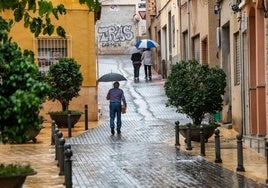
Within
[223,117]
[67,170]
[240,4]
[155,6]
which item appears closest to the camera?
[67,170]

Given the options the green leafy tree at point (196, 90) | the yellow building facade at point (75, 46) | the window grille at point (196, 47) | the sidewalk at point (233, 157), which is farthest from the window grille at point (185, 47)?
the green leafy tree at point (196, 90)

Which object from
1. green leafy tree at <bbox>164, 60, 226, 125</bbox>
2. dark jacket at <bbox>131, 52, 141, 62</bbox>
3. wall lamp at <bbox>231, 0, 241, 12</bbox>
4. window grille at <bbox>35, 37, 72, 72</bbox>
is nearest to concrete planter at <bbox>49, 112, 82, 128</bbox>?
window grille at <bbox>35, 37, 72, 72</bbox>

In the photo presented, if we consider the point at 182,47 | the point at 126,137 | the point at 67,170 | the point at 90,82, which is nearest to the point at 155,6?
the point at 182,47

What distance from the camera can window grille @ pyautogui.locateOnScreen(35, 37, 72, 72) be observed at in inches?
1141

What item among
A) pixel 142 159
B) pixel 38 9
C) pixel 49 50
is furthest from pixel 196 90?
pixel 38 9

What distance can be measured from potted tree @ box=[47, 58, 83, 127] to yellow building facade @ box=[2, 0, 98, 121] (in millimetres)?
2608

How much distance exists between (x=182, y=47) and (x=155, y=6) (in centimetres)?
1409

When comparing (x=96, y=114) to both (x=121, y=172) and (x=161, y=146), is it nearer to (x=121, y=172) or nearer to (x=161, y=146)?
(x=161, y=146)

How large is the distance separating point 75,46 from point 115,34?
3058 centimetres

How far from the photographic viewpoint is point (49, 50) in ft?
95.6

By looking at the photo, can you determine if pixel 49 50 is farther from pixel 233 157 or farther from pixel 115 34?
pixel 115 34

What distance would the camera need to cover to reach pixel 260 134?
20.4 metres

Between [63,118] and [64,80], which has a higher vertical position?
[64,80]

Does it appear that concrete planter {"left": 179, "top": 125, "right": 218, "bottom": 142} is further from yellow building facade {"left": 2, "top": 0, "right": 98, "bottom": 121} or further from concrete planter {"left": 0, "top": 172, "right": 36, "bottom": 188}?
concrete planter {"left": 0, "top": 172, "right": 36, "bottom": 188}
